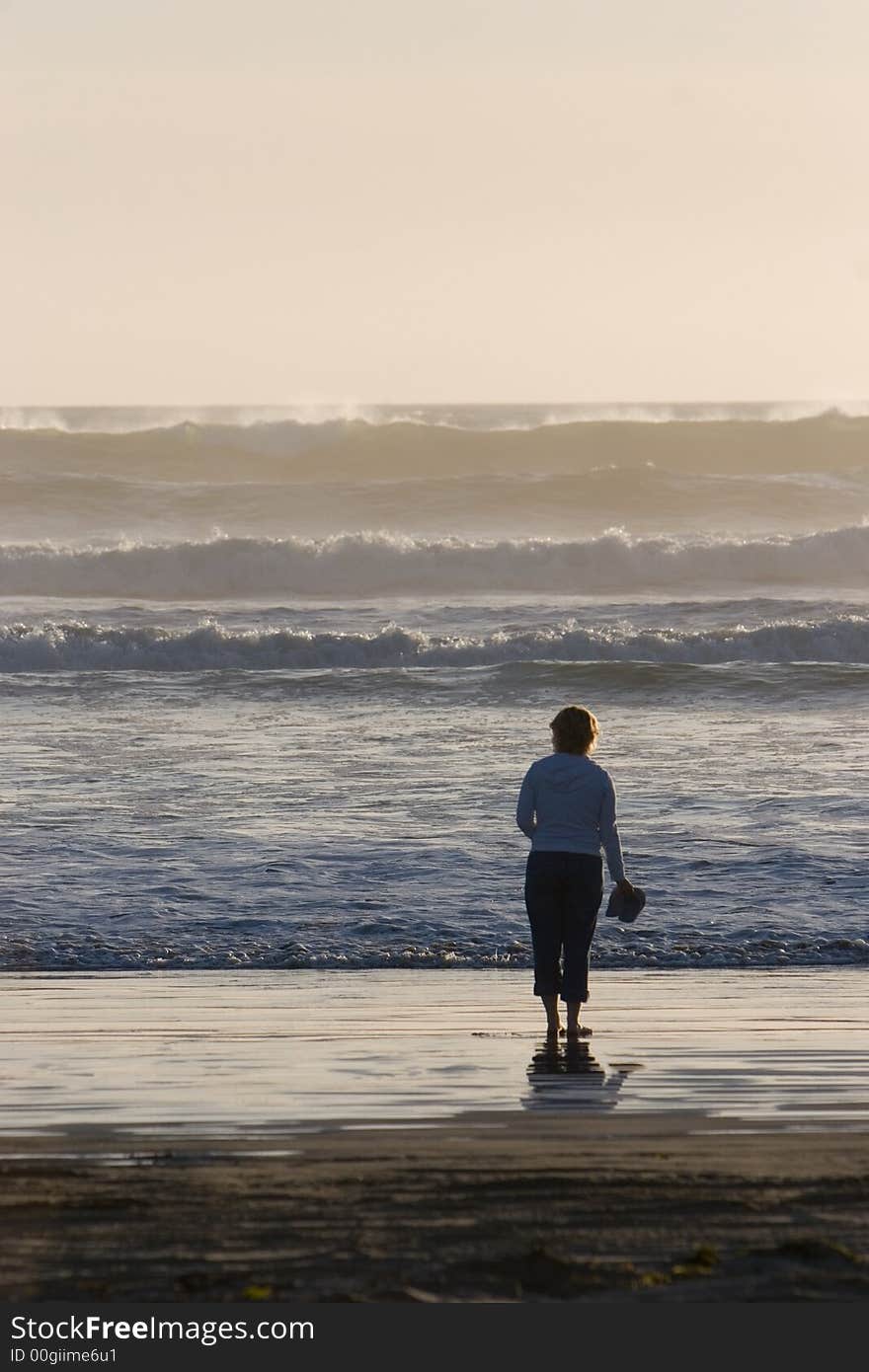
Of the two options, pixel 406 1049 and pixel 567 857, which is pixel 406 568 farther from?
pixel 406 1049

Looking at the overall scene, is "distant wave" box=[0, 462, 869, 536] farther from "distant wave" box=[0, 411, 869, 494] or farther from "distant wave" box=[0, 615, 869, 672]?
"distant wave" box=[0, 615, 869, 672]

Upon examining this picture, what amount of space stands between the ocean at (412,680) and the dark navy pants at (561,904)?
5.85 feet

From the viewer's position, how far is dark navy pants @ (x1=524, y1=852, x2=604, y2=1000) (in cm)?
674

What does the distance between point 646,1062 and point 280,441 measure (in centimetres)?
4218

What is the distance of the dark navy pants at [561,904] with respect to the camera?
22.1 feet

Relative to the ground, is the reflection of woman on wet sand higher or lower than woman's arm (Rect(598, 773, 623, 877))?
lower

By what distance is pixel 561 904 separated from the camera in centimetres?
678

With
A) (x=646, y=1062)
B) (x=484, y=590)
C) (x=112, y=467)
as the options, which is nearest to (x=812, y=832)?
(x=646, y=1062)

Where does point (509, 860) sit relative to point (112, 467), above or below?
below

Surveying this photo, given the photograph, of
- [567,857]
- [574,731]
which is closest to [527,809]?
[567,857]

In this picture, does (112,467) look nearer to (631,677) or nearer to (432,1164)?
(631,677)

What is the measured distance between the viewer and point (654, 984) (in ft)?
26.1

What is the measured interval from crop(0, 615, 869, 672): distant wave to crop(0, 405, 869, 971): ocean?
0.16 feet

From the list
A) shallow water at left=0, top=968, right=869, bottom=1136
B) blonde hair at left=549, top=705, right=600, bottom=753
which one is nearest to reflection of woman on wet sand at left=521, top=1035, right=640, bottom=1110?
shallow water at left=0, top=968, right=869, bottom=1136
